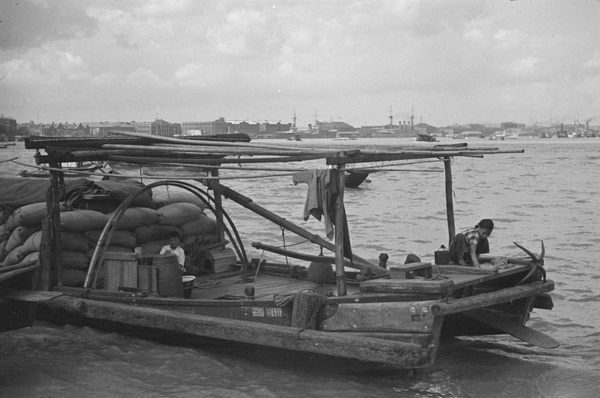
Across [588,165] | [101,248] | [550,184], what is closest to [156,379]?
[101,248]

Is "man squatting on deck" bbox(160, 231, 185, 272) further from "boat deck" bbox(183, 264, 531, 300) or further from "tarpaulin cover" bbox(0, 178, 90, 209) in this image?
"tarpaulin cover" bbox(0, 178, 90, 209)

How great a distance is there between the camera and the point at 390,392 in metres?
7.66

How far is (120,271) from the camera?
29.6ft

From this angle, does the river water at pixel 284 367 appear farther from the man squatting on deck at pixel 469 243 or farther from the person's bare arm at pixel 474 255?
the person's bare arm at pixel 474 255

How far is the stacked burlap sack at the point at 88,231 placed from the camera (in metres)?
9.63

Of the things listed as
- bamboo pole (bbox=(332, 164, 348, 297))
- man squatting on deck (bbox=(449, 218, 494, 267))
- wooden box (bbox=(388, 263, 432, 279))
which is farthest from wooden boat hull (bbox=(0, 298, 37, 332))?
man squatting on deck (bbox=(449, 218, 494, 267))

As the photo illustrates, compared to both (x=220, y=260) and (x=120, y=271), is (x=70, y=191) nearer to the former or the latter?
(x=120, y=271)

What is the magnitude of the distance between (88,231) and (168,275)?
1.71 metres

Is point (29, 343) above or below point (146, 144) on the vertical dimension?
below

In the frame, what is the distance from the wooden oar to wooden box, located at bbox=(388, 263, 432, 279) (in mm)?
1126

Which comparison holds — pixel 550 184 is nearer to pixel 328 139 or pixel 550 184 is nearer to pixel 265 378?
pixel 265 378

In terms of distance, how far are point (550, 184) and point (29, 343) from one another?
105 feet

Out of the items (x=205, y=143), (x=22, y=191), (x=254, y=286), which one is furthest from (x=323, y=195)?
(x=22, y=191)

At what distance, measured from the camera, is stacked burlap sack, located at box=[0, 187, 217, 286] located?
31.6 ft
